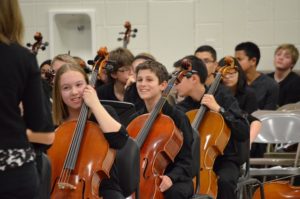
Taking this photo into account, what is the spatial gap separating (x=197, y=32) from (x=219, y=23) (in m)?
0.22

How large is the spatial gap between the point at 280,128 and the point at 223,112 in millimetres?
767

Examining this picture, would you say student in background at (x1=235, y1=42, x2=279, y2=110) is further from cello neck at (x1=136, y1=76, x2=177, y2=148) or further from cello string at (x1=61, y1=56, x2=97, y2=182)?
cello string at (x1=61, y1=56, x2=97, y2=182)

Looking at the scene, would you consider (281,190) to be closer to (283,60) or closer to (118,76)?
(118,76)

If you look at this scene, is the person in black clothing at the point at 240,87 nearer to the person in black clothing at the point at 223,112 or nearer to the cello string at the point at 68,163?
the person in black clothing at the point at 223,112

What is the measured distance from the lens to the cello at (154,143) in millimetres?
3104

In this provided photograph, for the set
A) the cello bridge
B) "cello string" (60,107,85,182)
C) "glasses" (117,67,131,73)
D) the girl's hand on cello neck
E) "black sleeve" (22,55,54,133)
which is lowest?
the cello bridge

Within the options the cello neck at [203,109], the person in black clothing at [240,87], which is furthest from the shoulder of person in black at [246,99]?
the cello neck at [203,109]

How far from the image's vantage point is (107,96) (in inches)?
173

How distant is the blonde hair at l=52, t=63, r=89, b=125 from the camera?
2.88 meters

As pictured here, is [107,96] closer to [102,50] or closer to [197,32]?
[102,50]

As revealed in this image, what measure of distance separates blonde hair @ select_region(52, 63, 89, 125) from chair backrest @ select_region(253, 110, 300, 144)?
70.3 inches

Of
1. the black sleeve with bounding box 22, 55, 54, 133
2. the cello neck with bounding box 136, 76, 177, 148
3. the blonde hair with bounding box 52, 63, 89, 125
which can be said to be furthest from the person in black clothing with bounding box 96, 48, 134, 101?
the black sleeve with bounding box 22, 55, 54, 133

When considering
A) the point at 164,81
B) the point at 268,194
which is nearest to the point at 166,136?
the point at 164,81

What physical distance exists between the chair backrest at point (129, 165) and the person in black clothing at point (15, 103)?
103 cm
